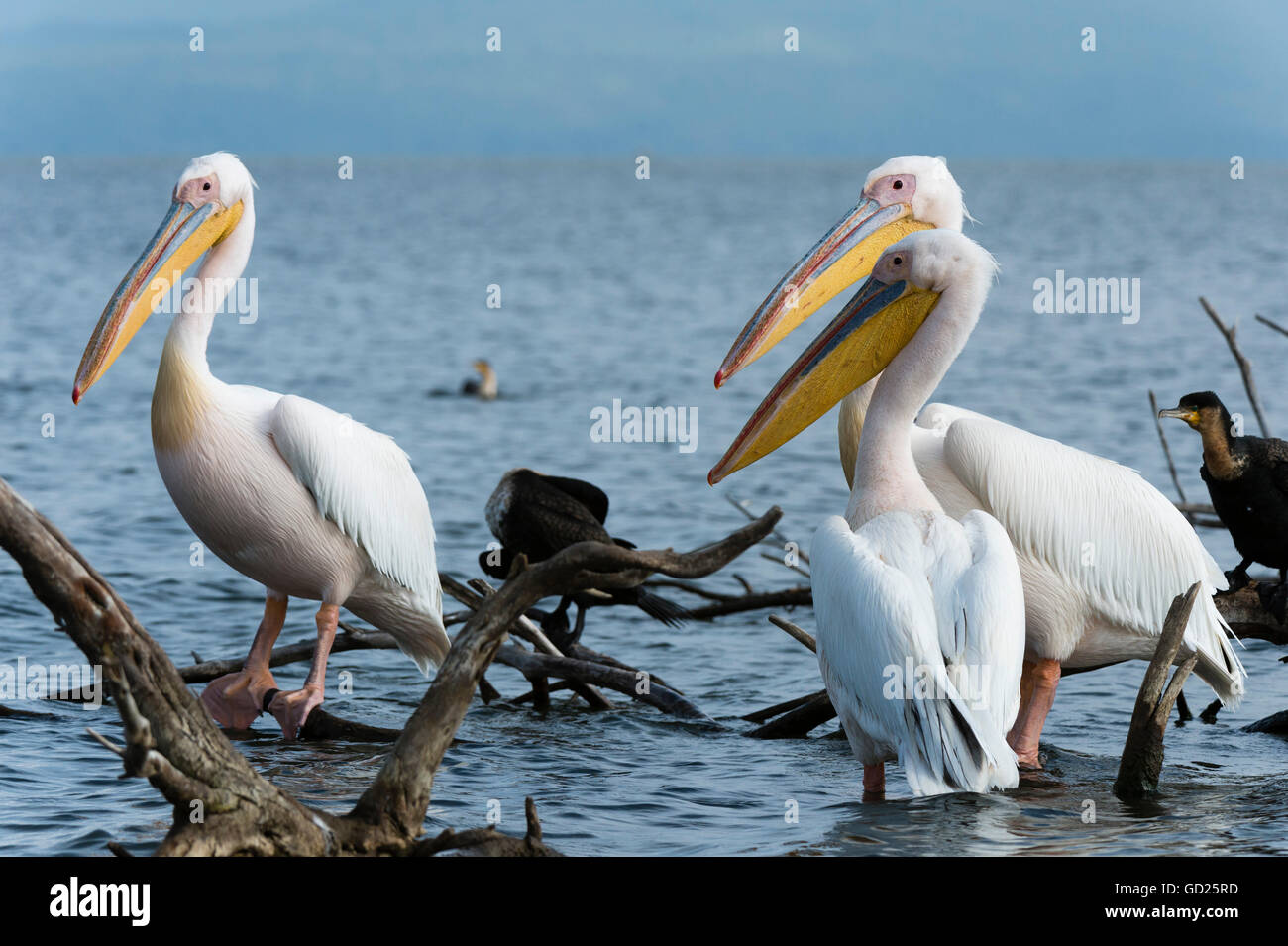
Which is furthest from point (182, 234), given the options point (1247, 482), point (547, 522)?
point (1247, 482)

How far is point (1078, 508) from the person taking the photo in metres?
4.70

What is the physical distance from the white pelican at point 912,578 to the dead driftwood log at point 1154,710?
1.34 ft

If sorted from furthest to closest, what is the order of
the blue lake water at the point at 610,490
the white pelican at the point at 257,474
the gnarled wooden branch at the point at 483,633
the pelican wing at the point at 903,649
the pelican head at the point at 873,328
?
the white pelican at the point at 257,474
the pelican head at the point at 873,328
the blue lake water at the point at 610,490
the pelican wing at the point at 903,649
the gnarled wooden branch at the point at 483,633

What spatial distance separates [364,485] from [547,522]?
1.25 meters

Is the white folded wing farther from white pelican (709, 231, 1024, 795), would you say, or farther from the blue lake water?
the blue lake water

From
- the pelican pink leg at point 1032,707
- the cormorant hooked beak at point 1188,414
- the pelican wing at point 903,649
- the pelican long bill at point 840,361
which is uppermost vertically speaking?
the pelican long bill at point 840,361

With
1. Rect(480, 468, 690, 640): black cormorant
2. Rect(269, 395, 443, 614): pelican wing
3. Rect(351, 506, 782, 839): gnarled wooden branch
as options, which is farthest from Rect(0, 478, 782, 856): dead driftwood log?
Rect(480, 468, 690, 640): black cormorant

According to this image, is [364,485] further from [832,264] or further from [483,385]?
[483,385]

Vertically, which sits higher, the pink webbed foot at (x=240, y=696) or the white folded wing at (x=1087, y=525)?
the white folded wing at (x=1087, y=525)

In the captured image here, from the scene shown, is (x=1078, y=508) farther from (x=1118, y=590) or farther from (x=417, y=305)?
(x=417, y=305)

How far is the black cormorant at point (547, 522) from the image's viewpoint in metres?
6.08

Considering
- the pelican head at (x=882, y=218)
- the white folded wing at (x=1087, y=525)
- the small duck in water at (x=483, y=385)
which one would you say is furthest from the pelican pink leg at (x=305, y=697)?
Result: the small duck in water at (x=483, y=385)

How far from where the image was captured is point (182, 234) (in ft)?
16.9

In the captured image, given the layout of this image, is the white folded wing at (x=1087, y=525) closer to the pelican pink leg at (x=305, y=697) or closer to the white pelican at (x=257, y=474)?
the white pelican at (x=257, y=474)
